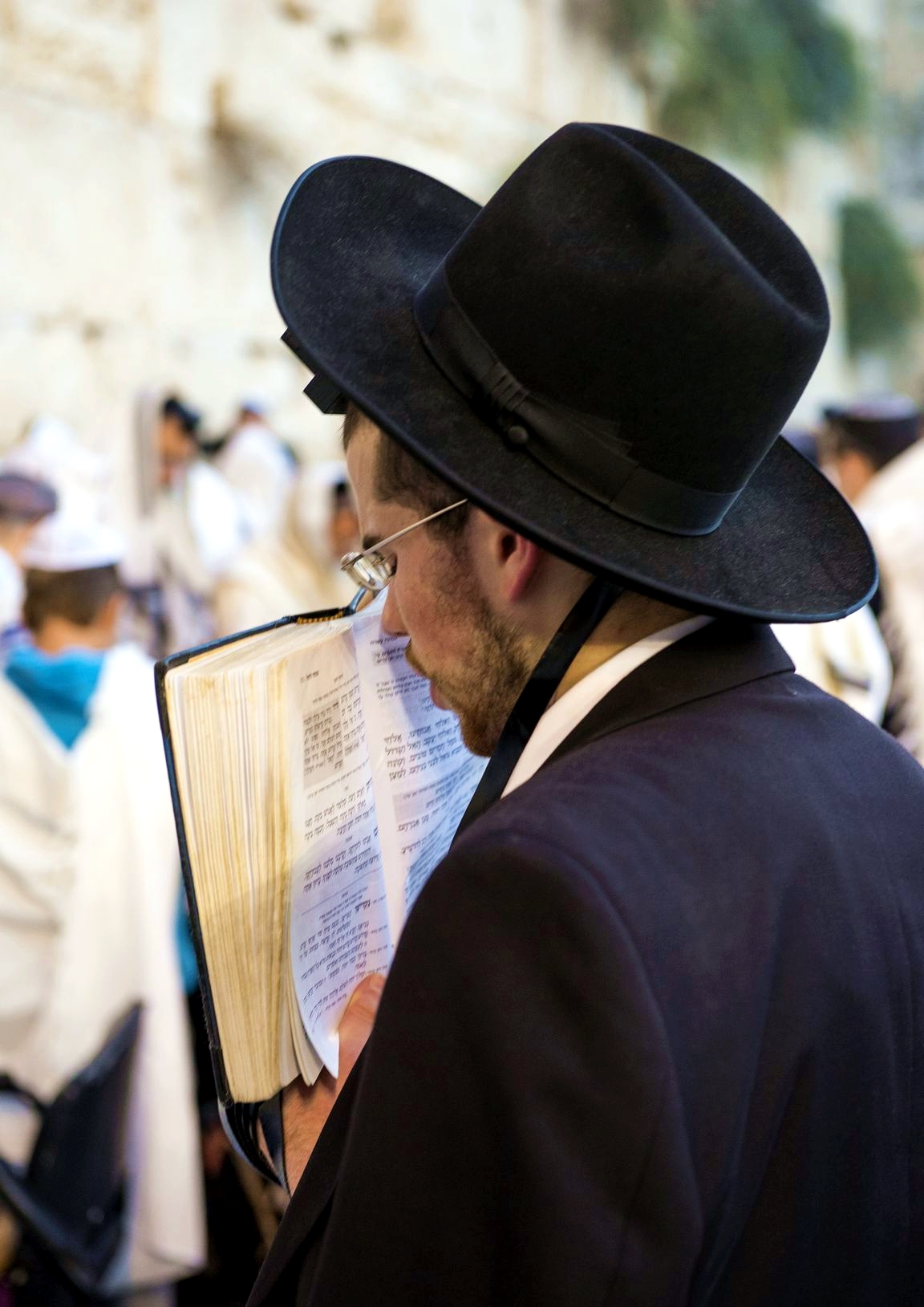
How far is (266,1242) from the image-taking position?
270 cm

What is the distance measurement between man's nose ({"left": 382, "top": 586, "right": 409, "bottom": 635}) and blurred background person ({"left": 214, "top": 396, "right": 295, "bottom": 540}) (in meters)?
5.99

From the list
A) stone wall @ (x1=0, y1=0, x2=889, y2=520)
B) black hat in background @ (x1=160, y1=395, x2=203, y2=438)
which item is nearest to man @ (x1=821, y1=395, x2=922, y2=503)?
black hat in background @ (x1=160, y1=395, x2=203, y2=438)

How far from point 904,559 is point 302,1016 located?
2297 mm

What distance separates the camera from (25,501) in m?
4.41

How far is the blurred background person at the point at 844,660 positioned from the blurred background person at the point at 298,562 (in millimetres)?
2449

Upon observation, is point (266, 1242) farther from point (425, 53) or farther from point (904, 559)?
point (425, 53)

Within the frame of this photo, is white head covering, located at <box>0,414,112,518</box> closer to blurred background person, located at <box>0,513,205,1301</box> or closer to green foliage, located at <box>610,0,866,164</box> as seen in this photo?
blurred background person, located at <box>0,513,205,1301</box>

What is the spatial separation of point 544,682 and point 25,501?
3842 mm

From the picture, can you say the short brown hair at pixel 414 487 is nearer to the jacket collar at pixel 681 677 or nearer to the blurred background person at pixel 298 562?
the jacket collar at pixel 681 677

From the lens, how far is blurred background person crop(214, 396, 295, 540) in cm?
731

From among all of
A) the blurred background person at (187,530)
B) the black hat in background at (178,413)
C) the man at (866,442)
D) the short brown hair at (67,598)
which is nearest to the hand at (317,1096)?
the short brown hair at (67,598)

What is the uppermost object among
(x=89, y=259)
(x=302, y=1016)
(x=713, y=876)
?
(x=89, y=259)

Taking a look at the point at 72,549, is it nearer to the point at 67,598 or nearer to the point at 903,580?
the point at 67,598

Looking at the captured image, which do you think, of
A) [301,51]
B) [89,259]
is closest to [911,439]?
[89,259]
